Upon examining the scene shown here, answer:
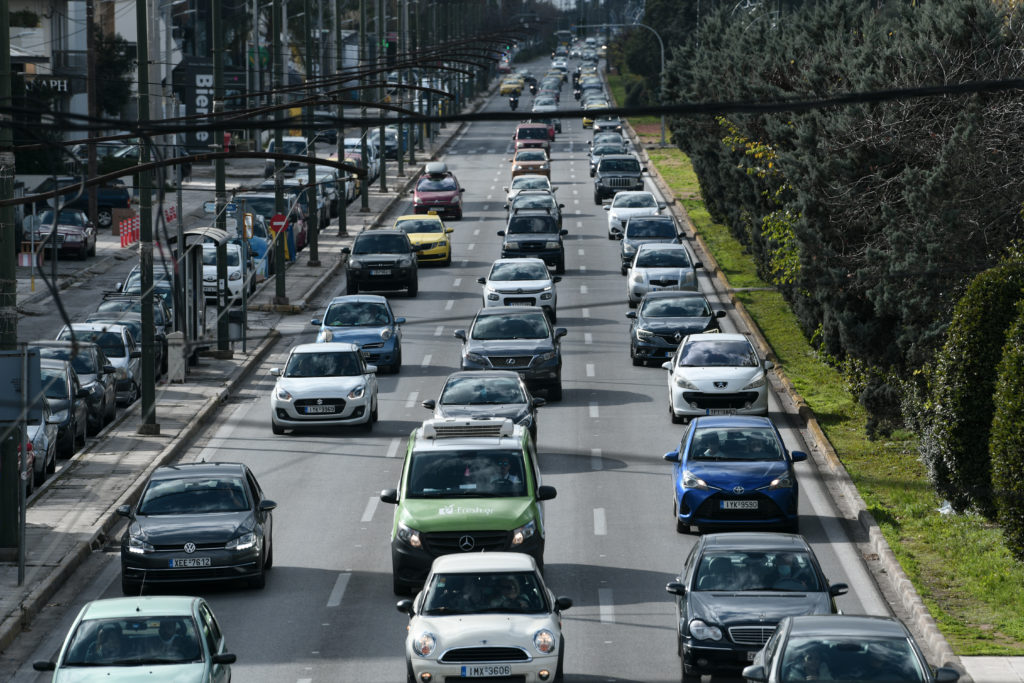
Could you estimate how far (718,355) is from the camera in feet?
101

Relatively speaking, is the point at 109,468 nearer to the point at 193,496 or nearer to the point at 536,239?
the point at 193,496

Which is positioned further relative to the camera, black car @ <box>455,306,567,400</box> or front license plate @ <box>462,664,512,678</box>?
black car @ <box>455,306,567,400</box>

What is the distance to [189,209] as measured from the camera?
6994 centimetres

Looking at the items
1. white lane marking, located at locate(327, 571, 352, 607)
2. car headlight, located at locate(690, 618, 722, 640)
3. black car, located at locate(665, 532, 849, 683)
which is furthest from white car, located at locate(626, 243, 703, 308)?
car headlight, located at locate(690, 618, 722, 640)

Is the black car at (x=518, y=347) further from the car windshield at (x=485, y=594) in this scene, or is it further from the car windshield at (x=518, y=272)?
the car windshield at (x=485, y=594)

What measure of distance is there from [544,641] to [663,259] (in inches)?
1145

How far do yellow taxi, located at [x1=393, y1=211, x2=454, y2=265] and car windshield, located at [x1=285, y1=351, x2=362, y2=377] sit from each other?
2171cm

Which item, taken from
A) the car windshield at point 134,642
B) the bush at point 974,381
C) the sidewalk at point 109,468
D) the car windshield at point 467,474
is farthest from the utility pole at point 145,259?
the car windshield at point 134,642

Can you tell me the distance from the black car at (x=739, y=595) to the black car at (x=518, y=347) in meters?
14.9

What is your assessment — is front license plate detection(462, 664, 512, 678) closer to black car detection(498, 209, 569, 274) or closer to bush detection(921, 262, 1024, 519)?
bush detection(921, 262, 1024, 519)

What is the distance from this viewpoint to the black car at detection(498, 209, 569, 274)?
5025 centimetres

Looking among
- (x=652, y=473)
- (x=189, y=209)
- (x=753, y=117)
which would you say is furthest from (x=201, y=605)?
(x=189, y=209)

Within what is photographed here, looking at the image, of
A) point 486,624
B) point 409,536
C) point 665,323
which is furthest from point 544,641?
point 665,323

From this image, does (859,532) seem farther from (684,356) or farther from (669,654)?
(684,356)
